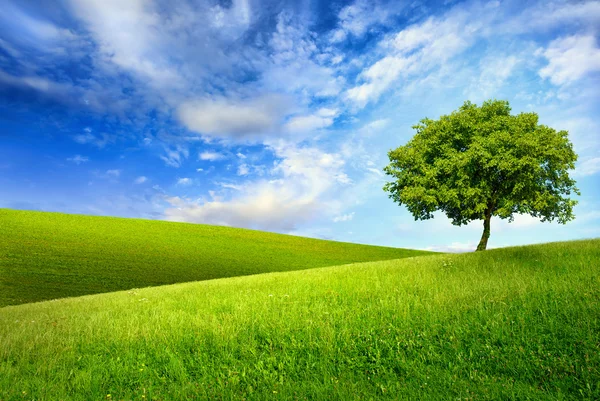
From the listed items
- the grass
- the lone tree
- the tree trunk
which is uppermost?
the lone tree

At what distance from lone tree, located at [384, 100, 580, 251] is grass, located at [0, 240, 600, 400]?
56.0ft

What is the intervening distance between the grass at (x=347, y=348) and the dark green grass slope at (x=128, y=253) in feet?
85.9

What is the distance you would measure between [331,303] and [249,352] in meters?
3.07

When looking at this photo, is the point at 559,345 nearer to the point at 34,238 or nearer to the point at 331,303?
the point at 331,303

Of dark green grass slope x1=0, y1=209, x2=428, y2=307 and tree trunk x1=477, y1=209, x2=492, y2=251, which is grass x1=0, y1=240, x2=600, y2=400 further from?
dark green grass slope x1=0, y1=209, x2=428, y2=307

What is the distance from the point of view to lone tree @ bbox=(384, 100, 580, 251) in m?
26.1

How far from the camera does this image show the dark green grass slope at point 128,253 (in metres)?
34.7

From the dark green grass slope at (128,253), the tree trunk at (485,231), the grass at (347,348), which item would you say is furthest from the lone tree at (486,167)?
the dark green grass slope at (128,253)

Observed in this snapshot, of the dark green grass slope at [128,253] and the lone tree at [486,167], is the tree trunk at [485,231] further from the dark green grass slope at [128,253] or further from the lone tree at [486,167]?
the dark green grass slope at [128,253]

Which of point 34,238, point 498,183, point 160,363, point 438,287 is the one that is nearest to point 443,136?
point 498,183

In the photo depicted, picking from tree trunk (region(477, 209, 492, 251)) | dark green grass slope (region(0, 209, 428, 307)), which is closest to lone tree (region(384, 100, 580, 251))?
tree trunk (region(477, 209, 492, 251))

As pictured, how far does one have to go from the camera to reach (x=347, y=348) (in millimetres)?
7117

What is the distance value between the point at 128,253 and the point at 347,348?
159 feet

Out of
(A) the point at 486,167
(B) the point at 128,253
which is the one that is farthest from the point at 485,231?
(B) the point at 128,253
